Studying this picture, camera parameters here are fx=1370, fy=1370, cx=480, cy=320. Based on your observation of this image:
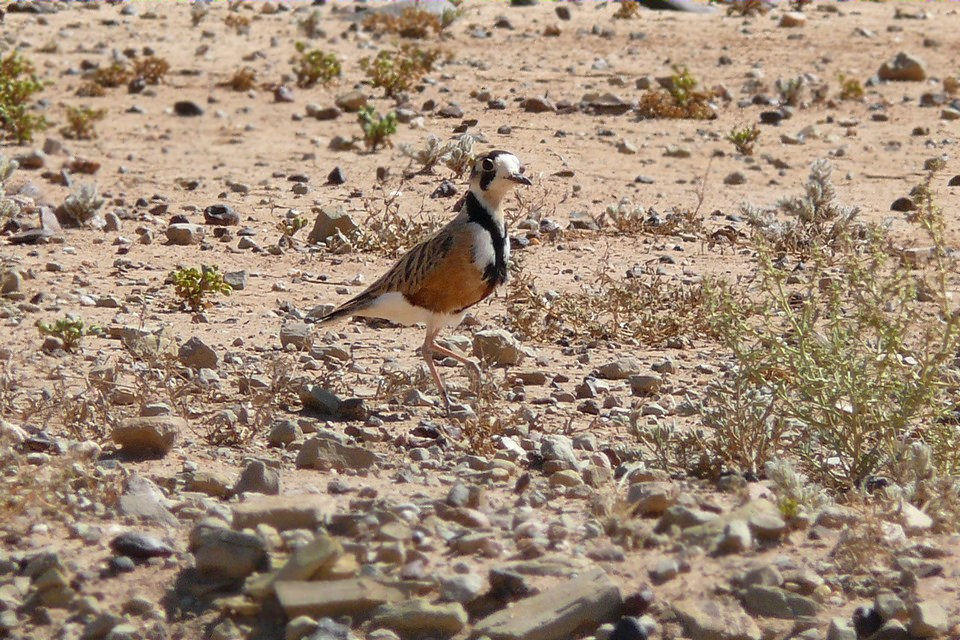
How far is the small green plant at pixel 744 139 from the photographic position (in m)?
12.4

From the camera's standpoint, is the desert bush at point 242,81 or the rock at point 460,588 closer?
the rock at point 460,588

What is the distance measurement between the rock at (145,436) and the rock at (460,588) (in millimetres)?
1926

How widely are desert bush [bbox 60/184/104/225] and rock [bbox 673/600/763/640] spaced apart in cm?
689

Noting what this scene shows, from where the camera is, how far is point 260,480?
5492 millimetres

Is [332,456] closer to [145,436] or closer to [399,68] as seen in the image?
[145,436]

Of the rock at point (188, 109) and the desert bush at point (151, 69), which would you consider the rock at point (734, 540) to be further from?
the desert bush at point (151, 69)

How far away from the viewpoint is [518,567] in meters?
4.74

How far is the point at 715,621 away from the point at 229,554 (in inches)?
66.0

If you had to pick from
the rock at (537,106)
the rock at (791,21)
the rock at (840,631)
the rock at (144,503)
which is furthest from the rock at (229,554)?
the rock at (791,21)

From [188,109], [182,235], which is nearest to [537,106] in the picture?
[188,109]

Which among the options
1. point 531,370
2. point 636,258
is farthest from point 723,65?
point 531,370

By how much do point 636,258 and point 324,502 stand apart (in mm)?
5117

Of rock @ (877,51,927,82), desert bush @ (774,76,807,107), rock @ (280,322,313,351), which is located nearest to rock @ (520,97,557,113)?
desert bush @ (774,76,807,107)

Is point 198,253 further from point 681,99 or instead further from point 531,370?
point 681,99
